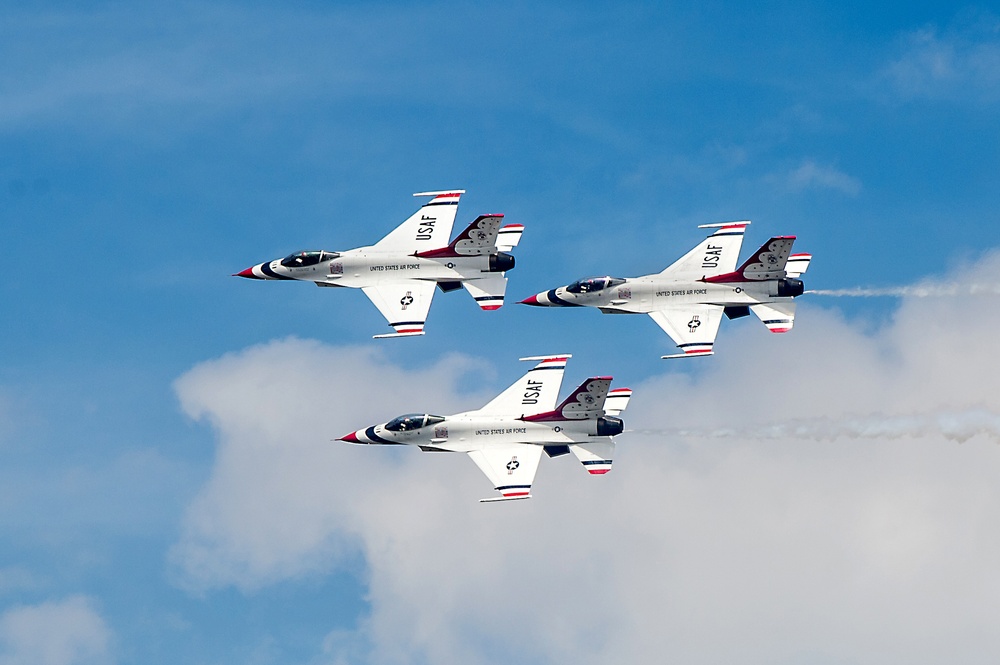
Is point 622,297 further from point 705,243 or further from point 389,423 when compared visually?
point 389,423

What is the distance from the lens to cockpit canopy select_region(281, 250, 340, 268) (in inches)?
5438

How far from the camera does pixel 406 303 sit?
5305 inches

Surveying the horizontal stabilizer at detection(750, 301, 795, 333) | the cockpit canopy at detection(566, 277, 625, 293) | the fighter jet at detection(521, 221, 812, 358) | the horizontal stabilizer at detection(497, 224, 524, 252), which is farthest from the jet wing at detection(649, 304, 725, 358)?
the horizontal stabilizer at detection(497, 224, 524, 252)

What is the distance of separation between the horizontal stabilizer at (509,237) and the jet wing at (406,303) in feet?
19.5

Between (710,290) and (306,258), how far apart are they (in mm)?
25519

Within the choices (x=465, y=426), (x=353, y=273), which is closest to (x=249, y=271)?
(x=353, y=273)

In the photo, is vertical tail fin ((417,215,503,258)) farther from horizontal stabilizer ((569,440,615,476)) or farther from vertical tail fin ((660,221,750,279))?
horizontal stabilizer ((569,440,615,476))

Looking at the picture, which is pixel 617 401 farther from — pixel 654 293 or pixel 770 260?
pixel 770 260

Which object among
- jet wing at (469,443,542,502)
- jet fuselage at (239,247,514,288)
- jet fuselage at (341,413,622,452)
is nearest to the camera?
jet wing at (469,443,542,502)

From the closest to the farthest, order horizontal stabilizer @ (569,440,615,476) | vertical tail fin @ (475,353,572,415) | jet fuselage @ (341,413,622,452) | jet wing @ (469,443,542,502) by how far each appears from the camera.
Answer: jet wing @ (469,443,542,502) < horizontal stabilizer @ (569,440,615,476) < jet fuselage @ (341,413,622,452) < vertical tail fin @ (475,353,572,415)

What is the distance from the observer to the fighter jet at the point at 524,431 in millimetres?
127750

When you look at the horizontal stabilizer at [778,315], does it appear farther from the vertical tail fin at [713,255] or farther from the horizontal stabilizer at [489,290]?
the horizontal stabilizer at [489,290]

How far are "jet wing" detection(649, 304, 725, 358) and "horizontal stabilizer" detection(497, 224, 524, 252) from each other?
36.8ft

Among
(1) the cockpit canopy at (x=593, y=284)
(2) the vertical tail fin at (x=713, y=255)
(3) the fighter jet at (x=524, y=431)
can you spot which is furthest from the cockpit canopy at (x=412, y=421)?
(2) the vertical tail fin at (x=713, y=255)
